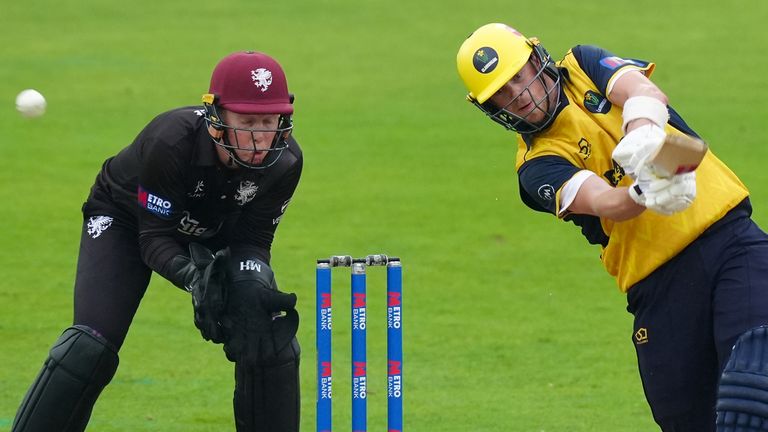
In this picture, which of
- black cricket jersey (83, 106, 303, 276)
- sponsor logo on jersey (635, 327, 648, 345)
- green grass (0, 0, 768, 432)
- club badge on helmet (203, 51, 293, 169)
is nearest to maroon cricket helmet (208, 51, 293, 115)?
club badge on helmet (203, 51, 293, 169)

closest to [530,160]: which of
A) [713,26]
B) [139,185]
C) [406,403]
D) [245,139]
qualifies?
[245,139]

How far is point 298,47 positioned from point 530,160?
10791 millimetres

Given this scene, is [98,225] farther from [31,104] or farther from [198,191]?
[31,104]

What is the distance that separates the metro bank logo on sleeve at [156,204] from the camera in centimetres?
528

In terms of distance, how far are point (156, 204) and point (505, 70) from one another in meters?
1.45

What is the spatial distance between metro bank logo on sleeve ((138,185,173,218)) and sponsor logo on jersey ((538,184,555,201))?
146 centimetres

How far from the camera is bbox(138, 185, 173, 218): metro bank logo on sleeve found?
17.3 ft

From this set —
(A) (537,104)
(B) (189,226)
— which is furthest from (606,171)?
(B) (189,226)

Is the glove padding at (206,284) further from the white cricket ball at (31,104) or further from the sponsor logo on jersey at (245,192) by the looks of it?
the white cricket ball at (31,104)

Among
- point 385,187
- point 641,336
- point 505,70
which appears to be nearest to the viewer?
point 505,70

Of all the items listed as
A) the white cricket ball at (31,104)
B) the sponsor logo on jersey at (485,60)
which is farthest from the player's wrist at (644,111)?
the white cricket ball at (31,104)

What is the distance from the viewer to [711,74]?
579 inches

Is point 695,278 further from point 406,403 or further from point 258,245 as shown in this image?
point 406,403

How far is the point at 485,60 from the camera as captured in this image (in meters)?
4.89
